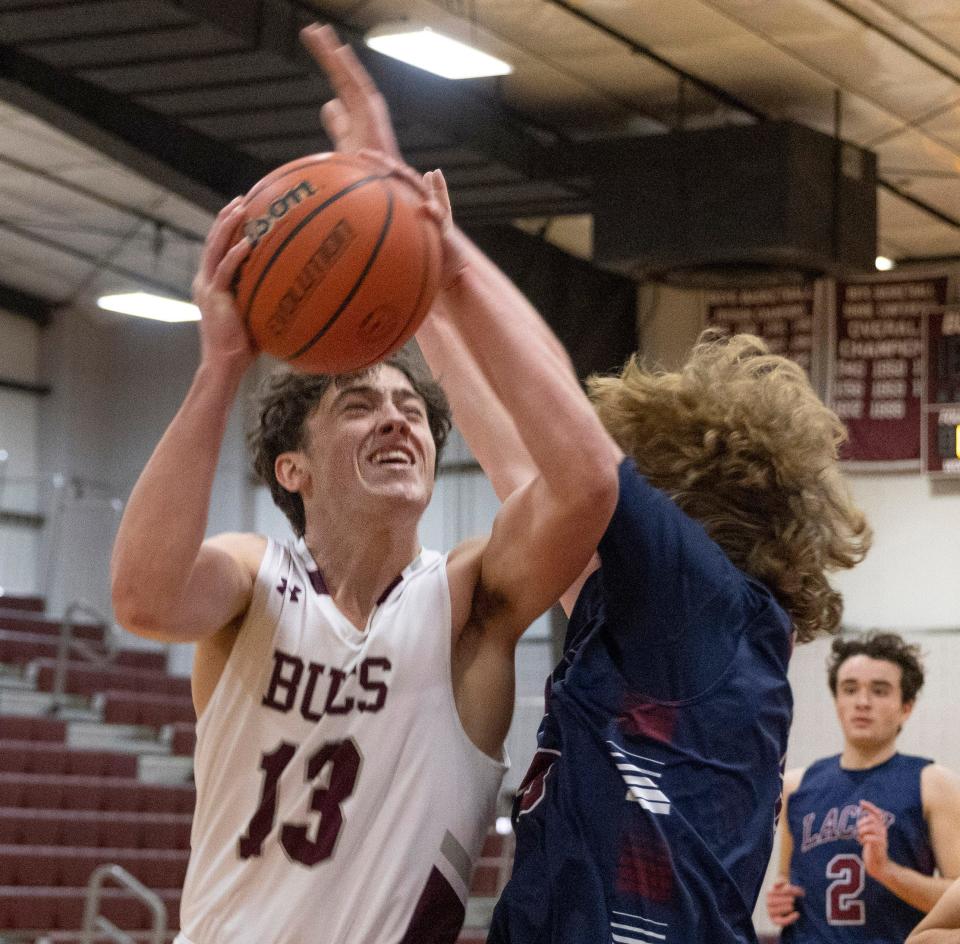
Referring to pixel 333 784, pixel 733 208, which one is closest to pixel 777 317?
pixel 733 208

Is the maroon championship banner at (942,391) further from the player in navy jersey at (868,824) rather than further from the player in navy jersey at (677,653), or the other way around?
the player in navy jersey at (677,653)

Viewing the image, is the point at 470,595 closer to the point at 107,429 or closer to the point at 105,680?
the point at 105,680

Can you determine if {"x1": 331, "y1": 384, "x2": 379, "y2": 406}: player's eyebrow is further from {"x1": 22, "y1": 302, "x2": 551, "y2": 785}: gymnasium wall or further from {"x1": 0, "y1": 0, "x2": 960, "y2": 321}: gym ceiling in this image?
{"x1": 22, "y1": 302, "x2": 551, "y2": 785}: gymnasium wall

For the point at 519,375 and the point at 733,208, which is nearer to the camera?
the point at 519,375

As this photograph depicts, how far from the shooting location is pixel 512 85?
974 cm

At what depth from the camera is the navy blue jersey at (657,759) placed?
2227 mm

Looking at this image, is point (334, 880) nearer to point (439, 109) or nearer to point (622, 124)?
point (439, 109)

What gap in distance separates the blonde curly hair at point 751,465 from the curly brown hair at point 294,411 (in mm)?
484

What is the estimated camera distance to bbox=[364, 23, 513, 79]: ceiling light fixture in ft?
26.6

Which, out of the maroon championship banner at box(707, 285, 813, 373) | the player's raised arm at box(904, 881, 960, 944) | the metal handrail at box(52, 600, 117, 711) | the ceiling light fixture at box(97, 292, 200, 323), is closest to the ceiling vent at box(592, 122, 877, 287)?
the maroon championship banner at box(707, 285, 813, 373)

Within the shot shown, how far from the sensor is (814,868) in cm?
→ 555

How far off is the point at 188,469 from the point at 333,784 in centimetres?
57

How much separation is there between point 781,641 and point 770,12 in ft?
21.6

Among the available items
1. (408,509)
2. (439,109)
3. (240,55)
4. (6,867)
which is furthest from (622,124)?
(408,509)
